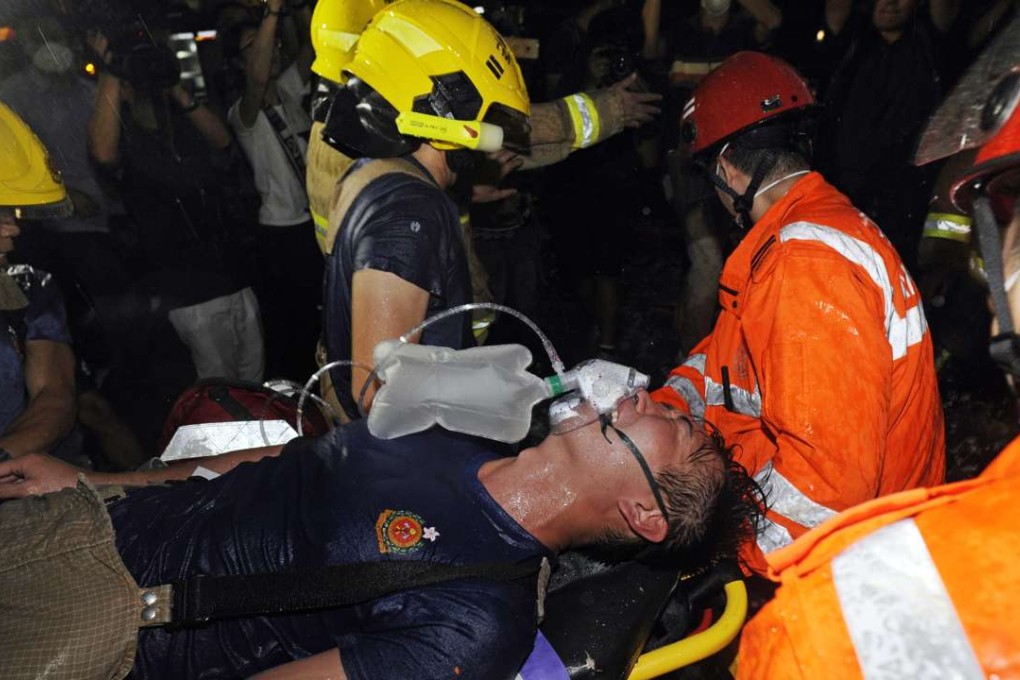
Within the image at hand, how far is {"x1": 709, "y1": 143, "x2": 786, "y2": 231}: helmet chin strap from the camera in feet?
8.86

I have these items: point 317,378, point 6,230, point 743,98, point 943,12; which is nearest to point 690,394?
point 743,98

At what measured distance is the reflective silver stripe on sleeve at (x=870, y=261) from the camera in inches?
86.4

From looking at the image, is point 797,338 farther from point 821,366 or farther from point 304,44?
point 304,44

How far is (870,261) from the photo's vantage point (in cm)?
223

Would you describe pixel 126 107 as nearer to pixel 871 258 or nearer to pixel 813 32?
pixel 871 258

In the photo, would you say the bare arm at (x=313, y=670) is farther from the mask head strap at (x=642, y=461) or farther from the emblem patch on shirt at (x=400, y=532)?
the mask head strap at (x=642, y=461)

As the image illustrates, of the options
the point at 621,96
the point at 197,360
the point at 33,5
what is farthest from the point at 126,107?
the point at 621,96

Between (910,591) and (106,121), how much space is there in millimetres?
5096

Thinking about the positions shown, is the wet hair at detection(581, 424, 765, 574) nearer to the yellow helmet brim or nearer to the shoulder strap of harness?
the shoulder strap of harness

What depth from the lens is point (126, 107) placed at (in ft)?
15.3

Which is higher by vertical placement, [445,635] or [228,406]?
[445,635]

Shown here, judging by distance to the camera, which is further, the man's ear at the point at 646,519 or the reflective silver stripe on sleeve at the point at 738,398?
the reflective silver stripe on sleeve at the point at 738,398

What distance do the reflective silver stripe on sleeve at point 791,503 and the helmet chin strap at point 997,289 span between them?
95 cm

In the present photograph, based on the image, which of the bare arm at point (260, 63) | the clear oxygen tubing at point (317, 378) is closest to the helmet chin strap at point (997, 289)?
the clear oxygen tubing at point (317, 378)
